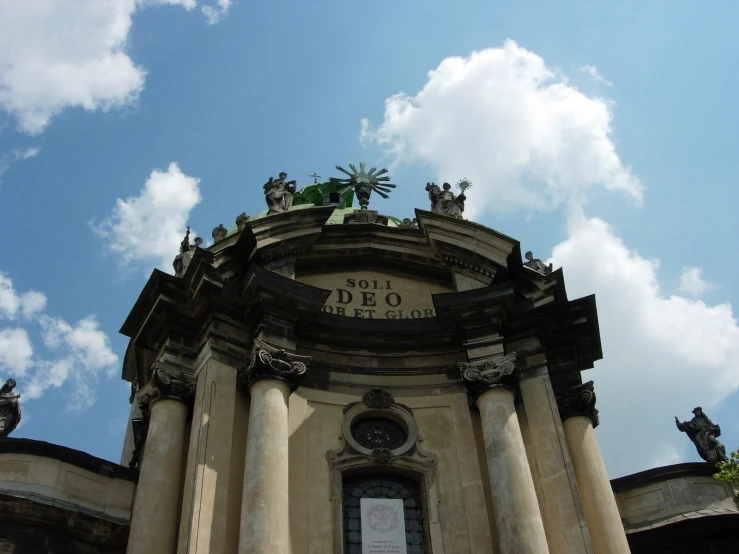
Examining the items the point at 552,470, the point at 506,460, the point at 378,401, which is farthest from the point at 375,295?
the point at 552,470

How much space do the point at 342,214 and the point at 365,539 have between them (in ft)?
40.7

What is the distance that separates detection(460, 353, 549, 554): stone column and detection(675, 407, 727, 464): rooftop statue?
16.0 ft

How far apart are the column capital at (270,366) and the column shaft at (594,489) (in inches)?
227

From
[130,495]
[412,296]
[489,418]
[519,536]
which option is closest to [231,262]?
[412,296]

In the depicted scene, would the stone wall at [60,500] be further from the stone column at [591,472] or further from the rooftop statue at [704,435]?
the rooftop statue at [704,435]

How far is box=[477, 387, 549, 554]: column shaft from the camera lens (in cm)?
1390

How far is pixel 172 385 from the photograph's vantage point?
51.9ft

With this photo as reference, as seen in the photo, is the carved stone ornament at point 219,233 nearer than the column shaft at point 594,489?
No

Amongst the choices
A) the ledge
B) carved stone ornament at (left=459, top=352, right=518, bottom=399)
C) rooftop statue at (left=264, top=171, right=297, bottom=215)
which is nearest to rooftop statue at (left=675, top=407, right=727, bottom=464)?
carved stone ornament at (left=459, top=352, right=518, bottom=399)

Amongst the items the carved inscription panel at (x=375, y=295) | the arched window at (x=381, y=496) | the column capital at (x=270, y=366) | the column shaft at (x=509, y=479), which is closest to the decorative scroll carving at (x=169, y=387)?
the column capital at (x=270, y=366)

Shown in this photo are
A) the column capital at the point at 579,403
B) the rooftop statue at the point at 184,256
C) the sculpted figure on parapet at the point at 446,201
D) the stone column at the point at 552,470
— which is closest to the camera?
the stone column at the point at 552,470

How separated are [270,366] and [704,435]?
977 cm

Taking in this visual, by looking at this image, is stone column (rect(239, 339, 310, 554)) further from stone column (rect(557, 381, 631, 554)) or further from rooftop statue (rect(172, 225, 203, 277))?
stone column (rect(557, 381, 631, 554))

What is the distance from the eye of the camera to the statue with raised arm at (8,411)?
16547mm
